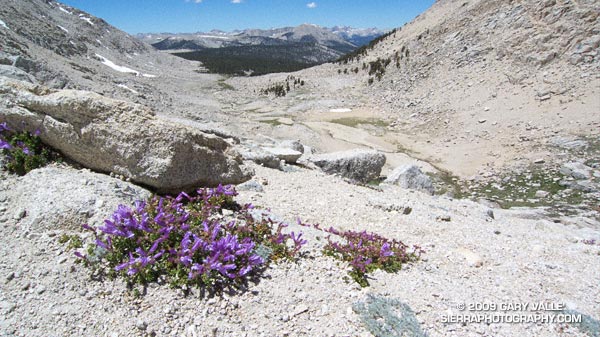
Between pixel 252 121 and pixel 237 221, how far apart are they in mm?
19864

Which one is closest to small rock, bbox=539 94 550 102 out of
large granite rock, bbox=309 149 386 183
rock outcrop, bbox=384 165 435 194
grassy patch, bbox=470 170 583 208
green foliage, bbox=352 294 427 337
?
grassy patch, bbox=470 170 583 208

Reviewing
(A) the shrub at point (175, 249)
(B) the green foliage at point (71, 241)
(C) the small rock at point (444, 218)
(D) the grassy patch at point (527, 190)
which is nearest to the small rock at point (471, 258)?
(C) the small rock at point (444, 218)

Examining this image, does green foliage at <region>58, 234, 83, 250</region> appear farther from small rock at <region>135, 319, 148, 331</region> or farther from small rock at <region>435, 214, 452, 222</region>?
small rock at <region>435, 214, 452, 222</region>

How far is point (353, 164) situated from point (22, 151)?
30.5 ft

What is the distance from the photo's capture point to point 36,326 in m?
3.26

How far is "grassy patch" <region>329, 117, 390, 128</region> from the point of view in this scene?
23.6 metres

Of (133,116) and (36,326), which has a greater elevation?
(133,116)

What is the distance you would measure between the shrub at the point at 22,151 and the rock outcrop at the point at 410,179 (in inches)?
390

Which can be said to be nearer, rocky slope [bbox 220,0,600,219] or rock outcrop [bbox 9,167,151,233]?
rock outcrop [bbox 9,167,151,233]

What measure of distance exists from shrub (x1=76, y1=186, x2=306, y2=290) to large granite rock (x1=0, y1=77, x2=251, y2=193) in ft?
2.56

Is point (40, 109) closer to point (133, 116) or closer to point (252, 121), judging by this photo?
point (133, 116)

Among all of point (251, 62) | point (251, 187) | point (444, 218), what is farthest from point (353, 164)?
point (251, 62)

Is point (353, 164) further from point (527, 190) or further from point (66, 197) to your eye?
point (66, 197)

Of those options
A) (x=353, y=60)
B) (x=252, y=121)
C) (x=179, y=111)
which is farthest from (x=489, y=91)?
(x=353, y=60)
